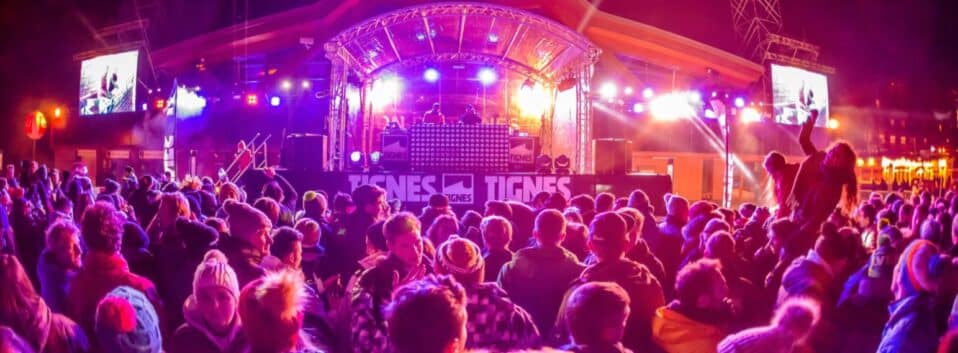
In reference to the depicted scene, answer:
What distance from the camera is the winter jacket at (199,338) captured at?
2564 millimetres

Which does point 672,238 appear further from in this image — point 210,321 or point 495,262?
point 210,321

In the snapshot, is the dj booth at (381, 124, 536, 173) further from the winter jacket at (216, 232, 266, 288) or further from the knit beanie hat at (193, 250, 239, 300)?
the knit beanie hat at (193, 250, 239, 300)

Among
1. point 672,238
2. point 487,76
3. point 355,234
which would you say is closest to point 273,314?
point 355,234

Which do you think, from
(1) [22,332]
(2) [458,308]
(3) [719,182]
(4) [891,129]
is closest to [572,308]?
(2) [458,308]

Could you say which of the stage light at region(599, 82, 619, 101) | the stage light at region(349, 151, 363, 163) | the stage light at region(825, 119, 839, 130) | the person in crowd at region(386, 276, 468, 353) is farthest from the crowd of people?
the stage light at region(825, 119, 839, 130)

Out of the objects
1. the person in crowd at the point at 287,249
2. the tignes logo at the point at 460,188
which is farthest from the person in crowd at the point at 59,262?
the tignes logo at the point at 460,188

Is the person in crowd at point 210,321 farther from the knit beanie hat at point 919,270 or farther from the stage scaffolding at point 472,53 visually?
the stage scaffolding at point 472,53

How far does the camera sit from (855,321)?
3908mm

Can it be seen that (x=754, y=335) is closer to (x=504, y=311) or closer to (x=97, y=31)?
(x=504, y=311)

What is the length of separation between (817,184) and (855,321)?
6.47 ft

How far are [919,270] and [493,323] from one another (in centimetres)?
186

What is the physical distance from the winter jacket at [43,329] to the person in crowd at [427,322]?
133cm

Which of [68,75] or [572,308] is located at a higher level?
[68,75]

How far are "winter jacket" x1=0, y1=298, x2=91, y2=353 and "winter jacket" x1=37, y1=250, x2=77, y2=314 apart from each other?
3.65ft
